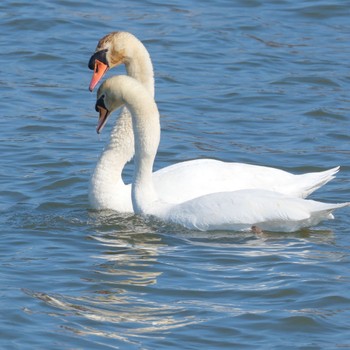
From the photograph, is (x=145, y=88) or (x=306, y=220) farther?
(x=145, y=88)

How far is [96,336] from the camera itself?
7.90 m

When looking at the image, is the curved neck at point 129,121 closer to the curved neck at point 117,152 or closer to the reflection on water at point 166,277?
the curved neck at point 117,152

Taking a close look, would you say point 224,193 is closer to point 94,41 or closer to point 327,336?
point 327,336

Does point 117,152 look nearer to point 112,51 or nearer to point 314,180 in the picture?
point 112,51

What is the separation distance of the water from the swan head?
1.16m

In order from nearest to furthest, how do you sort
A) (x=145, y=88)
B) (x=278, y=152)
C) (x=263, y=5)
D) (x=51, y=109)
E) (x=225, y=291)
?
1. (x=225, y=291)
2. (x=145, y=88)
3. (x=278, y=152)
4. (x=51, y=109)
5. (x=263, y=5)

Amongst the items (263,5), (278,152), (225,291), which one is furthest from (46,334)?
(263,5)

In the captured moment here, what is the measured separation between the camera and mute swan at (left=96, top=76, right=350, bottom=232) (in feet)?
32.8

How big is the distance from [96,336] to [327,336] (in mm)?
1408

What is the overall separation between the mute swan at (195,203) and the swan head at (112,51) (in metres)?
0.83

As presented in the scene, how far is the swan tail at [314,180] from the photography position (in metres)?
10.7

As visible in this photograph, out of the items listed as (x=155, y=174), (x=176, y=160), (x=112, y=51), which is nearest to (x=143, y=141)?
(x=155, y=174)

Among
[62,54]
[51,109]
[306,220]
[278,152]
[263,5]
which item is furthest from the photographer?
[263,5]

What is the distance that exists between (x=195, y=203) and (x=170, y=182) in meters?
0.62
